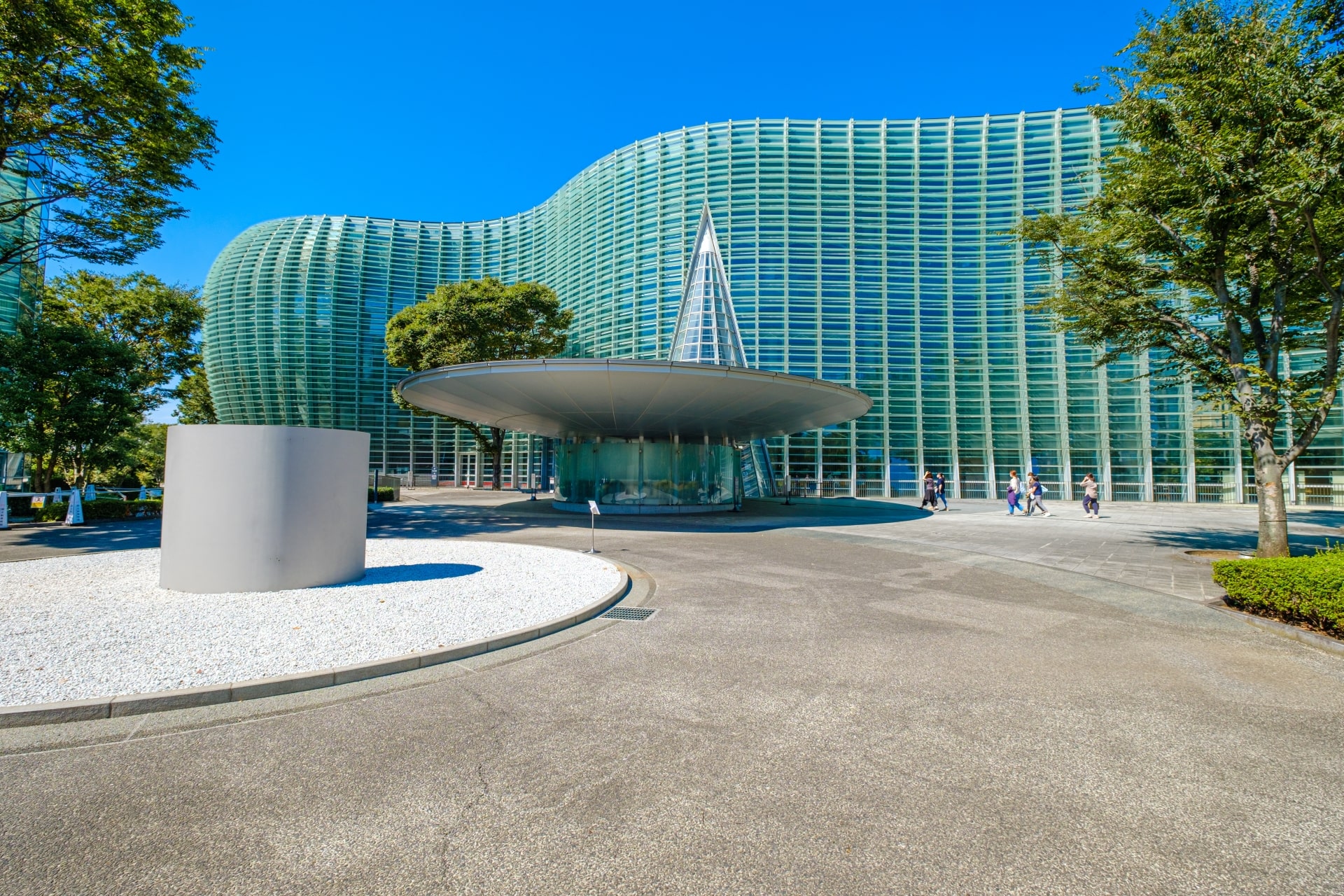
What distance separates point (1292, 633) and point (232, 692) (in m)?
10.9

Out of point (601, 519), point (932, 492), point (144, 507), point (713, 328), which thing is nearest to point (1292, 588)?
point (601, 519)

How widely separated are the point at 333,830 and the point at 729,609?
5406 mm

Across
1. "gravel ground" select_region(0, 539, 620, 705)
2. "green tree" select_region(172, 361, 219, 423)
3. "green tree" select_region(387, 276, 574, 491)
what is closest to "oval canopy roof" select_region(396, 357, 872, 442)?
"gravel ground" select_region(0, 539, 620, 705)

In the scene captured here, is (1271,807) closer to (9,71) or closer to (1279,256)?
(1279,256)

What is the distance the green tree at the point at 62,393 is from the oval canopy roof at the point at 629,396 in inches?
427

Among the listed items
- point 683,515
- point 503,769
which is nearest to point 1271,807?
point 503,769

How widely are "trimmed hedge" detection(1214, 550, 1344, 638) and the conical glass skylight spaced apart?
30.4 metres

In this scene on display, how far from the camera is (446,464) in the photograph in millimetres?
57531

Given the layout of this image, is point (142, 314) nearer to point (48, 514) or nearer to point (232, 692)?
point (48, 514)

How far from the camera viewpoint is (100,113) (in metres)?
14.2

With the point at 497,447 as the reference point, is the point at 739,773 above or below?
below

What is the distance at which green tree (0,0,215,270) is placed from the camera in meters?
12.6

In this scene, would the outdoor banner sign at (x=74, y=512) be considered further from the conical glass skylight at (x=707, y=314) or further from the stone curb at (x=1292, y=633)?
the conical glass skylight at (x=707, y=314)

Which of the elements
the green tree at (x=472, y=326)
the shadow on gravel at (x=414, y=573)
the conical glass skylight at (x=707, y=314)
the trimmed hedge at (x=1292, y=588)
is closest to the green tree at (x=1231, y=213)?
the trimmed hedge at (x=1292, y=588)
